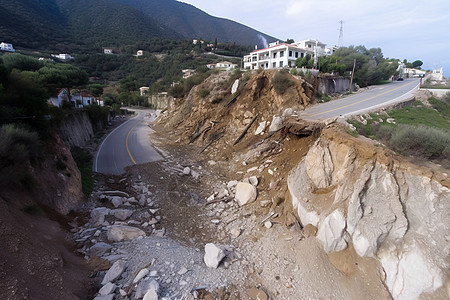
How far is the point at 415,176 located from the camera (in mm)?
6305

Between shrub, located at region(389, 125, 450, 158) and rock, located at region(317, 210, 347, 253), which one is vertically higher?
shrub, located at region(389, 125, 450, 158)

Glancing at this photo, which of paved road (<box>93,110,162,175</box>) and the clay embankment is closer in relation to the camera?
the clay embankment

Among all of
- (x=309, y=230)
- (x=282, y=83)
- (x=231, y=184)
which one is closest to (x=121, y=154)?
(x=231, y=184)

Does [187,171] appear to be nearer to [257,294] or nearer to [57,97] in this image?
[257,294]

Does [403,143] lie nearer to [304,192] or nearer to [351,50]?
[304,192]

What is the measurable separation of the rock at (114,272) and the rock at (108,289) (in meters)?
0.23

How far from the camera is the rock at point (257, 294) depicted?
19.6ft

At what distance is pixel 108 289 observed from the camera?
5.57 metres

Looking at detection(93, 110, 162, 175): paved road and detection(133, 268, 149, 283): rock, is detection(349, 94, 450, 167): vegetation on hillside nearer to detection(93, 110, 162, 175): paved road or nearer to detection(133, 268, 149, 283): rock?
detection(133, 268, 149, 283): rock

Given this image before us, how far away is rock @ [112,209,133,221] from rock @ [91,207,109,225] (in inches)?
14.5

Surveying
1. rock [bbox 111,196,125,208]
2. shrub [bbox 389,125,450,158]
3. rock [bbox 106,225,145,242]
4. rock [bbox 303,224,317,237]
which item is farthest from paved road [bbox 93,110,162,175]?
shrub [bbox 389,125,450,158]

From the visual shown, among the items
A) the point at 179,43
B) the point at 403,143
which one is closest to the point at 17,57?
the point at 403,143

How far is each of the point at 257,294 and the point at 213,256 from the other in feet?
5.70

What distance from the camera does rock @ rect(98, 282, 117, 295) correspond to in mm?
5508
